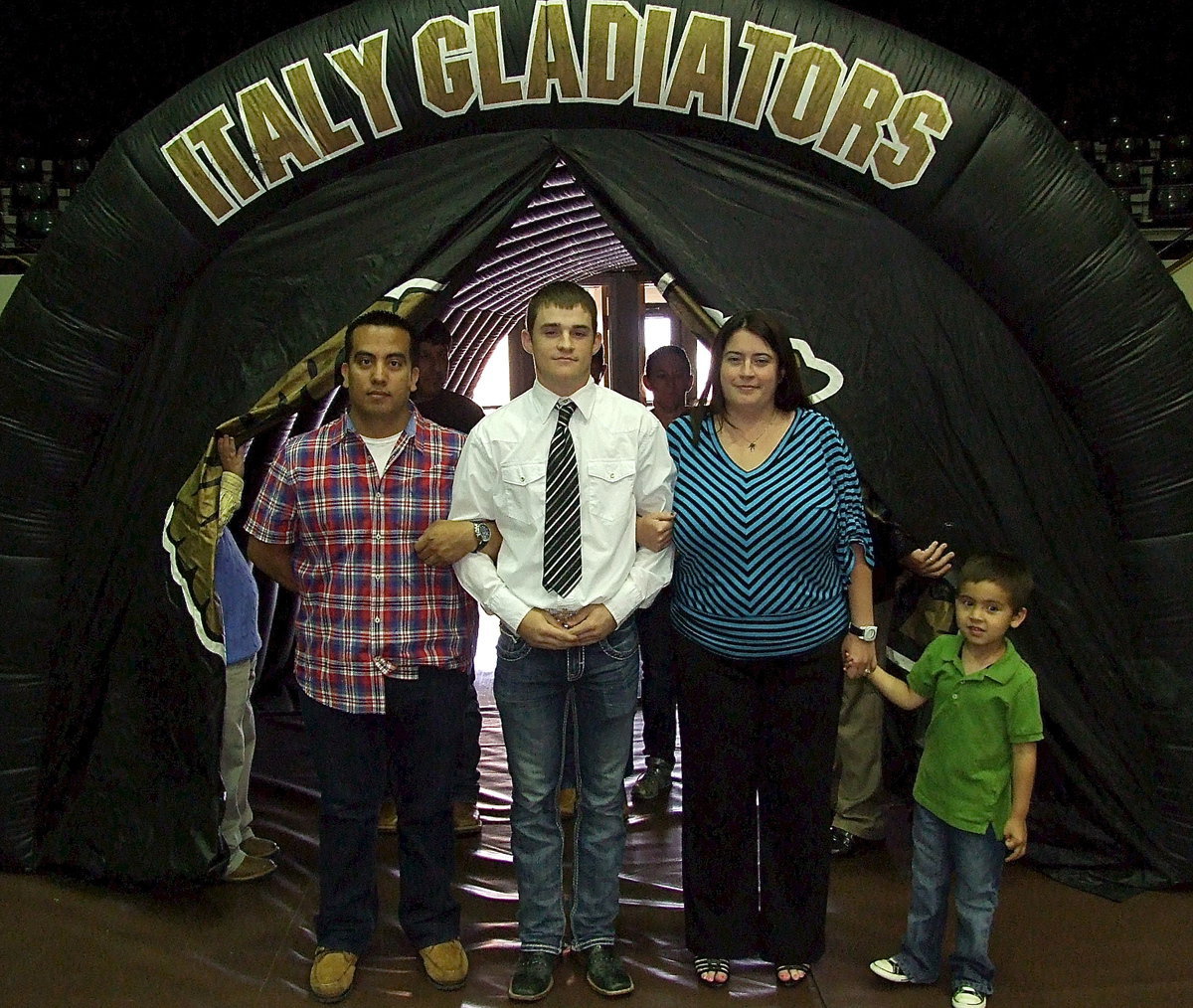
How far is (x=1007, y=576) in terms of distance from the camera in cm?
252

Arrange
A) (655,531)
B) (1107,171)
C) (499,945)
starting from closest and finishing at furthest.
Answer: (655,531) < (499,945) < (1107,171)

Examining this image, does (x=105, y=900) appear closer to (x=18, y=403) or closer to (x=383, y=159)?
(x=18, y=403)

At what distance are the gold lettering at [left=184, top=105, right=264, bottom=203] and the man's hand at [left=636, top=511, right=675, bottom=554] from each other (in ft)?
5.09

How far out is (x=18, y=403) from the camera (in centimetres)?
327

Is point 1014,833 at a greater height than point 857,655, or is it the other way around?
point 857,655

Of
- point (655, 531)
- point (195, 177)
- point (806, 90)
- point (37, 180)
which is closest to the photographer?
point (655, 531)

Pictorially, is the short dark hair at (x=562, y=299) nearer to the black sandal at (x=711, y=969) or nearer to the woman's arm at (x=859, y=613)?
the woman's arm at (x=859, y=613)

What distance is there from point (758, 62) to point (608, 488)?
4.43 ft

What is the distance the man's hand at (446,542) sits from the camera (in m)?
2.53

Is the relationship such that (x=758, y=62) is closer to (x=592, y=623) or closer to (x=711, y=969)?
(x=592, y=623)

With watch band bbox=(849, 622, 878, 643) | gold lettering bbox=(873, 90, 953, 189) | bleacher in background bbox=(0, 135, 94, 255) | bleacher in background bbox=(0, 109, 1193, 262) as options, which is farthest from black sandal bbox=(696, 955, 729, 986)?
bleacher in background bbox=(0, 135, 94, 255)

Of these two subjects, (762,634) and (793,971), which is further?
(793,971)

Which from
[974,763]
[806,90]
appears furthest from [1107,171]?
[974,763]

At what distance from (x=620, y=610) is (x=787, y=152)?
1.48 m
